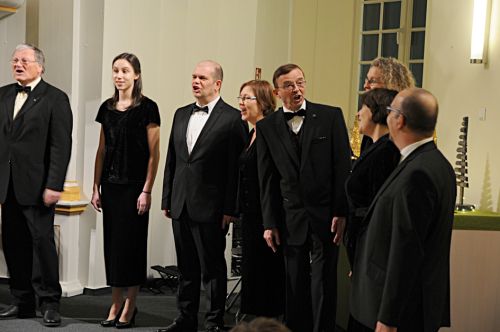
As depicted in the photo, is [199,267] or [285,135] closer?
[285,135]

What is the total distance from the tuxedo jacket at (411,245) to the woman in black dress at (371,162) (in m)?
0.42

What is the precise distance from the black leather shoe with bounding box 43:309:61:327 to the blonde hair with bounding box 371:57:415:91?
99.8 inches

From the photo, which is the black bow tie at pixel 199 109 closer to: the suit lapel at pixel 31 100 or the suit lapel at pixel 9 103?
the suit lapel at pixel 31 100

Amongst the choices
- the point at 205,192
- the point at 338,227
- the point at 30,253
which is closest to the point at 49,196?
the point at 30,253

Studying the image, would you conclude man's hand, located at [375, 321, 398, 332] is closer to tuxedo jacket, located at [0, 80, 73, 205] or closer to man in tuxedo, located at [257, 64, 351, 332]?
man in tuxedo, located at [257, 64, 351, 332]

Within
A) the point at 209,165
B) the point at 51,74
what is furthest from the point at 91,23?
the point at 209,165

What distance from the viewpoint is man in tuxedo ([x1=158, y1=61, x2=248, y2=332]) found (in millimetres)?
4848

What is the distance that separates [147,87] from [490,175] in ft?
9.15

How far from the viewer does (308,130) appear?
427 cm

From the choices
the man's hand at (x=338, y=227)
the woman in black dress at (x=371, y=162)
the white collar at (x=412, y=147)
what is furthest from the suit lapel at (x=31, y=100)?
the white collar at (x=412, y=147)

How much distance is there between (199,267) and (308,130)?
3.99 feet

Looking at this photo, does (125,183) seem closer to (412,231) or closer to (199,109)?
(199,109)

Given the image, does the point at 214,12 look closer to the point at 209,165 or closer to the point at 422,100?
the point at 209,165

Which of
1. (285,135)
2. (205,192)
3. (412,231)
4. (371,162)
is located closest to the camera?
(412,231)
